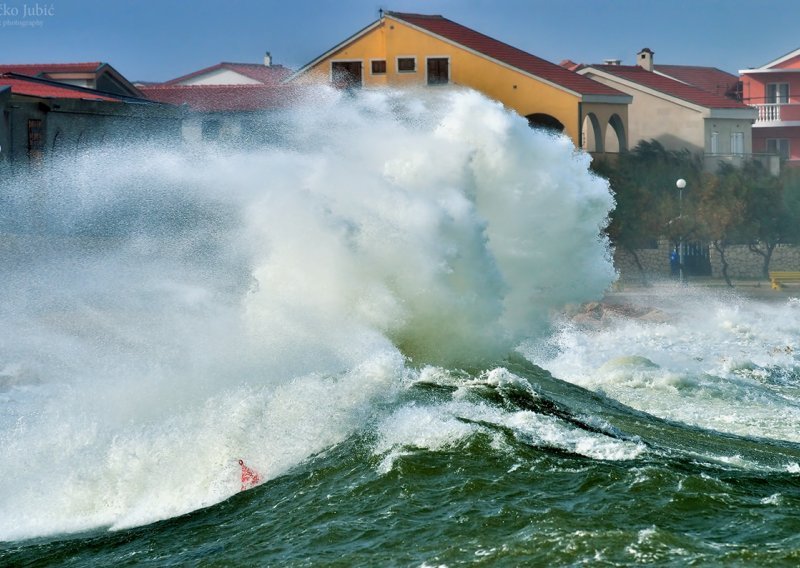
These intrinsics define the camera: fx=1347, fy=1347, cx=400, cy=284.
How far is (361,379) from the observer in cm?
1711

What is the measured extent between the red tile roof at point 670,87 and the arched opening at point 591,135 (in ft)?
19.0

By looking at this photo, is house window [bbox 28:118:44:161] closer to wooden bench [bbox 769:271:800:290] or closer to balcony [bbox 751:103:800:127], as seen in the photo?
wooden bench [bbox 769:271:800:290]

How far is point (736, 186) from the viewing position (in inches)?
2261

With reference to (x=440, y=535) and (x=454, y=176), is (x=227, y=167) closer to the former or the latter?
(x=454, y=176)

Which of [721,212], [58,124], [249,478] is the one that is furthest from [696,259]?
[249,478]

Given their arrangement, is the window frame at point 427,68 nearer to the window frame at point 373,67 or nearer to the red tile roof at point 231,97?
the window frame at point 373,67

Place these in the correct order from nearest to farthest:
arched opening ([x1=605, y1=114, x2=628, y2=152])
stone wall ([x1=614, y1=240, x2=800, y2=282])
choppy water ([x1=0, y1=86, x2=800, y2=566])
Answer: choppy water ([x1=0, y1=86, x2=800, y2=566]) → stone wall ([x1=614, y1=240, x2=800, y2=282]) → arched opening ([x1=605, y1=114, x2=628, y2=152])

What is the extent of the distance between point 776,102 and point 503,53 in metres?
25.3

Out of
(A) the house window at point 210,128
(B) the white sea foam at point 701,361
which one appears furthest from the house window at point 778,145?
(A) the house window at point 210,128

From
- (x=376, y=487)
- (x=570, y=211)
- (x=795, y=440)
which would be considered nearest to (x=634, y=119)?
(x=570, y=211)

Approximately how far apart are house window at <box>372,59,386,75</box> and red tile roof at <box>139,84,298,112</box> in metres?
3.36

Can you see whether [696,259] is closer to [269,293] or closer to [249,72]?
[249,72]

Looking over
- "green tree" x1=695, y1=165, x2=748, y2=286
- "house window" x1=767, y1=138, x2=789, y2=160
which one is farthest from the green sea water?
"house window" x1=767, y1=138, x2=789, y2=160

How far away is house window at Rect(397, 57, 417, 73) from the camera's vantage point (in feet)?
182
